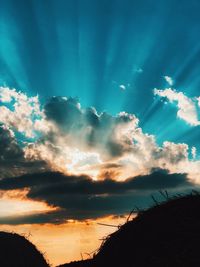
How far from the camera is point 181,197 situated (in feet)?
38.1

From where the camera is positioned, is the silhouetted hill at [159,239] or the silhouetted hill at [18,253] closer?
the silhouetted hill at [159,239]

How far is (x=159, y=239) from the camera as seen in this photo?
9641mm

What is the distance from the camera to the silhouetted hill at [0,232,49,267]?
27.1m

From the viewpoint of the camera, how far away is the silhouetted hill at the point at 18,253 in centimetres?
2706

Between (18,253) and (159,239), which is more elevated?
(18,253)

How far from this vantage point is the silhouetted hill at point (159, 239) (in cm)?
886

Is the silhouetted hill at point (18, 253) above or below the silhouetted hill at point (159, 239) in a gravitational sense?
above

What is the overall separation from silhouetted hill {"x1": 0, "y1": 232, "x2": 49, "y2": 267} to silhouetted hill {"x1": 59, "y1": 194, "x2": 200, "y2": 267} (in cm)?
1702

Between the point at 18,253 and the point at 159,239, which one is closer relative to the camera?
the point at 159,239

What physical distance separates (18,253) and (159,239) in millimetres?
20211

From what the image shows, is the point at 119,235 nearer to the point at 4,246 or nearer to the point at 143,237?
the point at 143,237

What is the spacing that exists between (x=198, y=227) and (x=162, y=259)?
1.24 m

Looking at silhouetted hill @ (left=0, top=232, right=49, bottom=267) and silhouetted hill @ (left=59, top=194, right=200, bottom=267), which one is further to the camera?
silhouetted hill @ (left=0, top=232, right=49, bottom=267)

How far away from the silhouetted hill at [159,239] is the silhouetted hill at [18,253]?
17.0 meters
